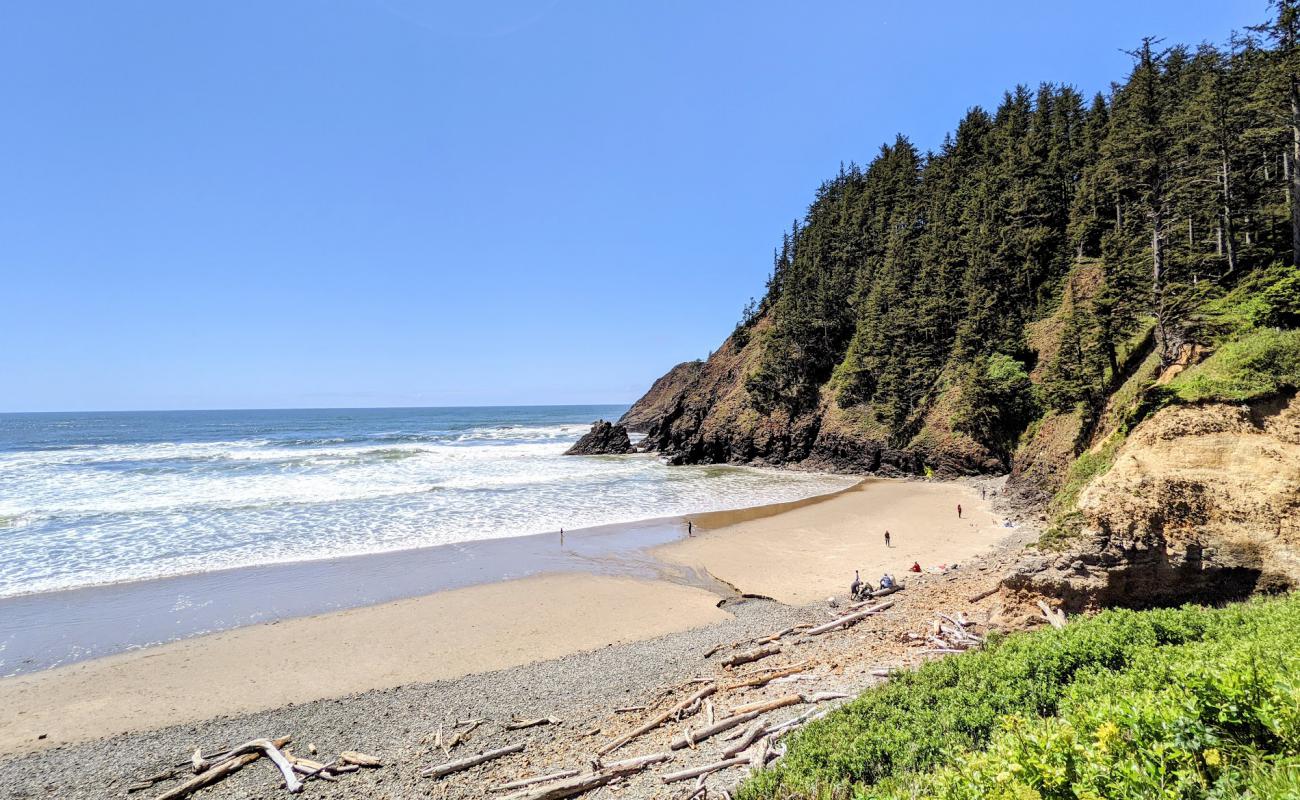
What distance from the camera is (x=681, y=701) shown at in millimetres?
10258

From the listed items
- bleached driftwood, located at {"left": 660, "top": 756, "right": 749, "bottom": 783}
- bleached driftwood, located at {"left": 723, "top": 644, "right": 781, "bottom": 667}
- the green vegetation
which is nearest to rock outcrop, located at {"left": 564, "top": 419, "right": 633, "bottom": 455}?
the green vegetation

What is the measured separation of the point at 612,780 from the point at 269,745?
23.0ft

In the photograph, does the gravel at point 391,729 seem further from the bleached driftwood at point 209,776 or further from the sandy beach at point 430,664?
the bleached driftwood at point 209,776

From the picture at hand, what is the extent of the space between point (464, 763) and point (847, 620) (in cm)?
955

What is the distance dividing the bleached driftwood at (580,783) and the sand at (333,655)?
6015mm

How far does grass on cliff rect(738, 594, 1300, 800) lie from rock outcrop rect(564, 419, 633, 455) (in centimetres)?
5745

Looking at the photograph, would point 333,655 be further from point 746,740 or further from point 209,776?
point 746,740

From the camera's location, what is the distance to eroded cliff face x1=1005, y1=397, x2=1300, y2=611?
34.6 feet

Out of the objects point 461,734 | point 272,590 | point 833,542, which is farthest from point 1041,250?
point 272,590

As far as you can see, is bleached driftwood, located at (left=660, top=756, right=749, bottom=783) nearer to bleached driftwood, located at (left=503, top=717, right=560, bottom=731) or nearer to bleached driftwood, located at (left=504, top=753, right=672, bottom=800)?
bleached driftwood, located at (left=504, top=753, right=672, bottom=800)

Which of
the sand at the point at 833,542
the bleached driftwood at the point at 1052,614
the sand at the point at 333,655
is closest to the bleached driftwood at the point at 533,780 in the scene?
the sand at the point at 333,655

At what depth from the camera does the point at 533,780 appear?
26.9 ft

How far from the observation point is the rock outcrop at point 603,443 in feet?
213

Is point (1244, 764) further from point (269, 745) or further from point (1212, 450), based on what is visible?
point (269, 745)
